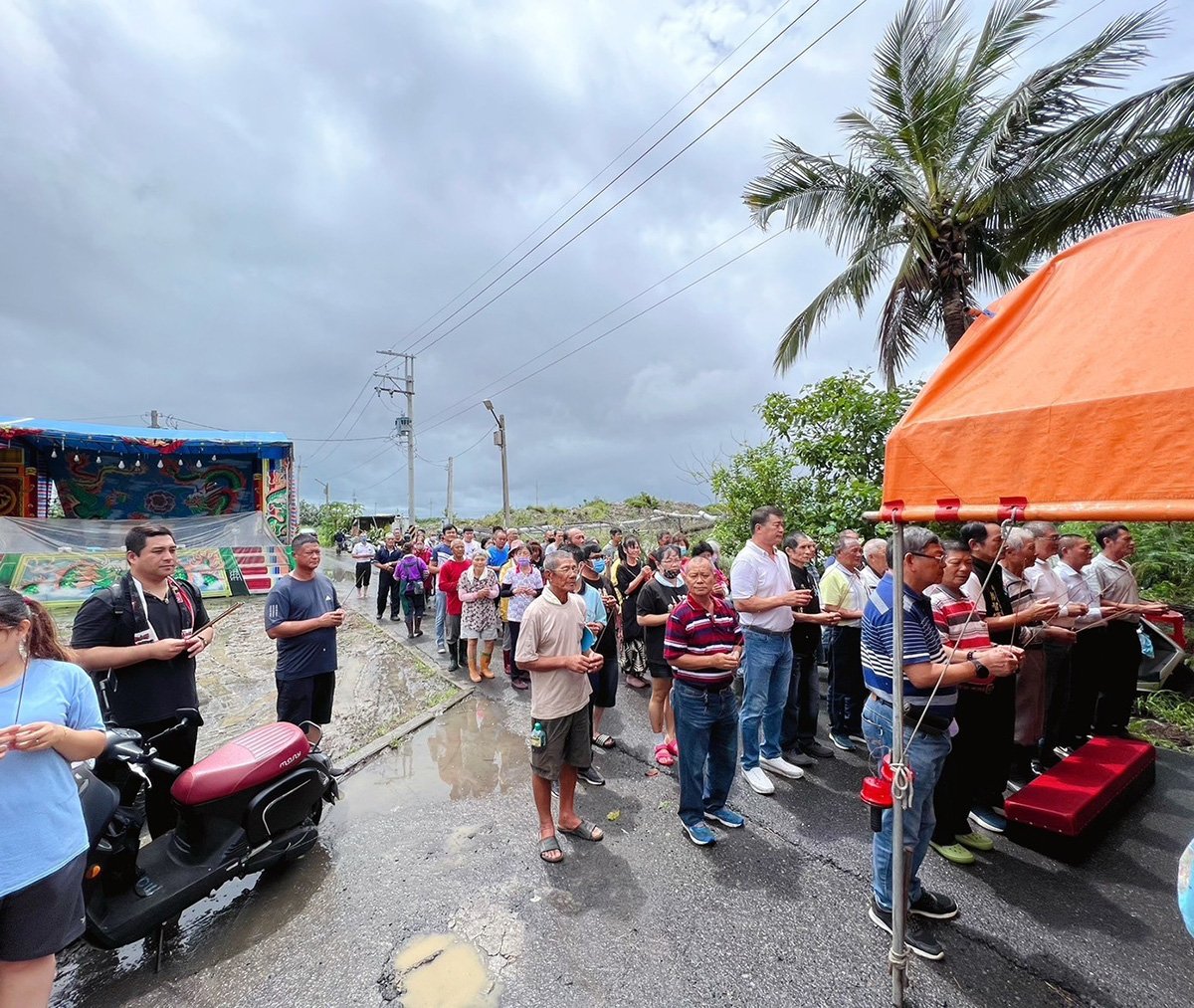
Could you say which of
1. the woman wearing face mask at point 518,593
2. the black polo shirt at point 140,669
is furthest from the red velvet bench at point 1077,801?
the black polo shirt at point 140,669

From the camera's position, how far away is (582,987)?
2.46 m

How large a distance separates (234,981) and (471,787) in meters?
1.99

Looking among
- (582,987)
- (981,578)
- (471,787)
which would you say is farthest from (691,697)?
(981,578)

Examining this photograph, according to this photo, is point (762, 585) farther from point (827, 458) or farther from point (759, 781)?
point (827, 458)

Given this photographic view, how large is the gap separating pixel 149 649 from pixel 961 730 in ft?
16.1

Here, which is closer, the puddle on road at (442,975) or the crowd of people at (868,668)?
the puddle on road at (442,975)

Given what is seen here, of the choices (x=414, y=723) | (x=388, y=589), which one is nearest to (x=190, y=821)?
(x=414, y=723)

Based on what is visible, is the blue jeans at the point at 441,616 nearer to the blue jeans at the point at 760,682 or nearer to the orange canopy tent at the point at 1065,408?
the blue jeans at the point at 760,682

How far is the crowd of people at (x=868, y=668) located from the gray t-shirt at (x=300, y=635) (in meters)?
1.50

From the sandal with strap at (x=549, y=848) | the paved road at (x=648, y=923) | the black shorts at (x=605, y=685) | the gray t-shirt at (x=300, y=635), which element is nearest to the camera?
the paved road at (x=648, y=923)

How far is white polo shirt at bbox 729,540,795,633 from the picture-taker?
4.17m

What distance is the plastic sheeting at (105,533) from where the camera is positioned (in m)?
12.9

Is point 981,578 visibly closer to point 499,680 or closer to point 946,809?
point 946,809

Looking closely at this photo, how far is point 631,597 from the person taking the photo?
20.8ft
